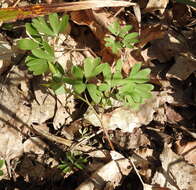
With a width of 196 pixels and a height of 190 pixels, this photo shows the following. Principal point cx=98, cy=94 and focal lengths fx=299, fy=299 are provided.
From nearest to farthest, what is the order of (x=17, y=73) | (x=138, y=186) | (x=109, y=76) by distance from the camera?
(x=109, y=76)
(x=138, y=186)
(x=17, y=73)

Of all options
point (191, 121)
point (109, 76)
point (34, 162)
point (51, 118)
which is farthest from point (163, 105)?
point (34, 162)

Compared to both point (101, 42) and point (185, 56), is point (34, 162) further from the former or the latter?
point (185, 56)

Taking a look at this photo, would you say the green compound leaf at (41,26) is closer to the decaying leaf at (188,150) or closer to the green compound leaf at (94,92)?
the green compound leaf at (94,92)

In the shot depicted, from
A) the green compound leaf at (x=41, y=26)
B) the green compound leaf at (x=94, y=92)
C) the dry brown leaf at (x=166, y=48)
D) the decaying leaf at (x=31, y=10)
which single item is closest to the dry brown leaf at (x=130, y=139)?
the green compound leaf at (x=94, y=92)

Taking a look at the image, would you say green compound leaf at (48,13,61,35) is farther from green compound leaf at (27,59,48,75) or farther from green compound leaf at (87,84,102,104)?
green compound leaf at (87,84,102,104)

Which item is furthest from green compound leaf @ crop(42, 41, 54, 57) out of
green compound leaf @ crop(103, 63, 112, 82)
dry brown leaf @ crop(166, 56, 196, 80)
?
dry brown leaf @ crop(166, 56, 196, 80)

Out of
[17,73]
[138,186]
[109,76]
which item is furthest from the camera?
[17,73]

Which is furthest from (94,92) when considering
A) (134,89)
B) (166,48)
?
(166,48)
